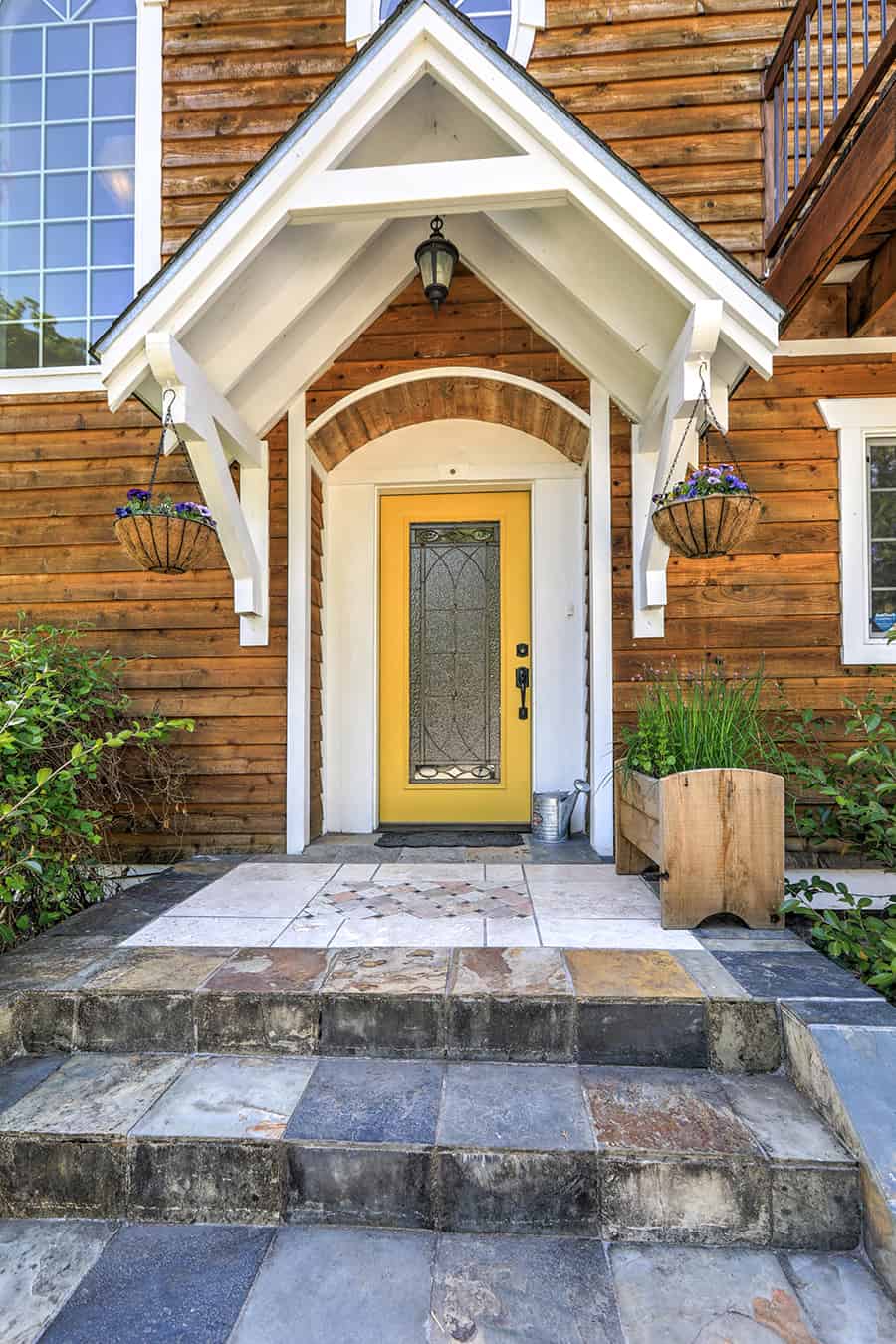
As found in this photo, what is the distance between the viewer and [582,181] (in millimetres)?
2658

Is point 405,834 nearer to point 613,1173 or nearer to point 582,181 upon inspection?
point 613,1173

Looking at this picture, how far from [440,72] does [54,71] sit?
2.74 metres

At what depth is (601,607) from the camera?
371 centimetres

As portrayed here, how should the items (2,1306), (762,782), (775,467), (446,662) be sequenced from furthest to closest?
1. (446,662)
2. (775,467)
3. (762,782)
4. (2,1306)

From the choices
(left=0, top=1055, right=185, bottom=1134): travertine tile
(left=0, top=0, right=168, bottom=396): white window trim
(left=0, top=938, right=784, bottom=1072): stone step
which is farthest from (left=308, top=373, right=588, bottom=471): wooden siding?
(left=0, top=1055, right=185, bottom=1134): travertine tile

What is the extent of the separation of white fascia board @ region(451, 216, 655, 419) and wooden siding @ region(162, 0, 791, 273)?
908 millimetres

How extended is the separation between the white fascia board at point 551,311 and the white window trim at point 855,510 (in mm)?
994

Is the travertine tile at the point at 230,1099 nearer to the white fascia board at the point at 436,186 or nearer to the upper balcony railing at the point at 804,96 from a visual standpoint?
the white fascia board at the point at 436,186

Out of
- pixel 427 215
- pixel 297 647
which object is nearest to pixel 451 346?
pixel 427 215

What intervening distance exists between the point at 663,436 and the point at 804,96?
205 cm

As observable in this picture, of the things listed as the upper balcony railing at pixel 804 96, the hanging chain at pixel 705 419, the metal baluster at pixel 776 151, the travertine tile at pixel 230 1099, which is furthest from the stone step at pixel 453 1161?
the metal baluster at pixel 776 151

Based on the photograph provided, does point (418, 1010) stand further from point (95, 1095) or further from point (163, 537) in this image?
point (163, 537)

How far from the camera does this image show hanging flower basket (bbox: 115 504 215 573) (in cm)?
290

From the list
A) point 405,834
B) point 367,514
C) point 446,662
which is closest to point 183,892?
point 405,834
